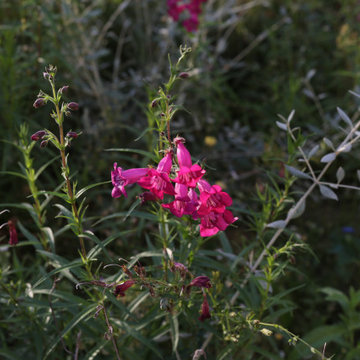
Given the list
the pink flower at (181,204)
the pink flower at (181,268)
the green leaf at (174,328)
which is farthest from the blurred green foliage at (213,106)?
the pink flower at (181,204)

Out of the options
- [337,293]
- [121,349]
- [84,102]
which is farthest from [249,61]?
[121,349]

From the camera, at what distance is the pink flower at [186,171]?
5.06ft

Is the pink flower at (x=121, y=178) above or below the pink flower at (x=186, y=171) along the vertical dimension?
below

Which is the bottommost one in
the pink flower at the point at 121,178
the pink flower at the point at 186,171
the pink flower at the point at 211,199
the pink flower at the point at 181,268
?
the pink flower at the point at 181,268

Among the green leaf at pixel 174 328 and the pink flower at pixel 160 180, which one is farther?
the green leaf at pixel 174 328

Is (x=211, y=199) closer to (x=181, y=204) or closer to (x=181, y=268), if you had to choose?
(x=181, y=204)

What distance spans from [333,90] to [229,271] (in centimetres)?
314

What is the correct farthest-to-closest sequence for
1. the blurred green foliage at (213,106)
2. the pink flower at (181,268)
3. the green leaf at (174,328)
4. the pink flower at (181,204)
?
the blurred green foliage at (213,106) < the green leaf at (174,328) < the pink flower at (181,268) < the pink flower at (181,204)

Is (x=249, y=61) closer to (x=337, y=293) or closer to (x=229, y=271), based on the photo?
(x=337, y=293)

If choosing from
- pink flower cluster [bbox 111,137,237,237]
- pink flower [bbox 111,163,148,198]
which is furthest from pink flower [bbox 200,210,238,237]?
pink flower [bbox 111,163,148,198]

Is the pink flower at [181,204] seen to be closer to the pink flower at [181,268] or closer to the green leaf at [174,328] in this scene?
the pink flower at [181,268]

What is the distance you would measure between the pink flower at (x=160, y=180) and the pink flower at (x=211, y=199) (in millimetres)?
112

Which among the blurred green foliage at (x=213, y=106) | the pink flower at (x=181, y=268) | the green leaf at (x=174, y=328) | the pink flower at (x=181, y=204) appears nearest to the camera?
the pink flower at (x=181, y=204)

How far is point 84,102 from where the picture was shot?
3.90 metres
